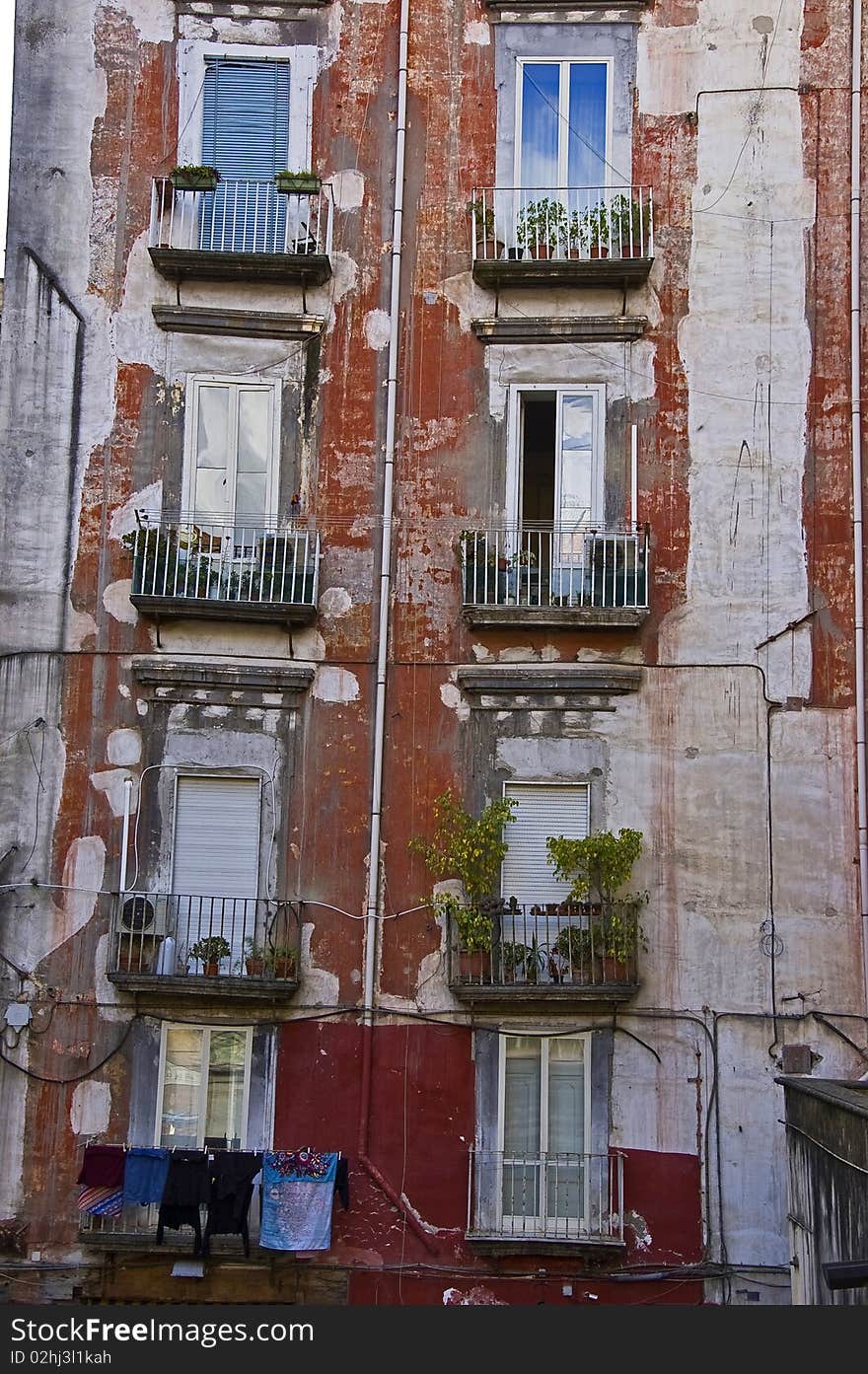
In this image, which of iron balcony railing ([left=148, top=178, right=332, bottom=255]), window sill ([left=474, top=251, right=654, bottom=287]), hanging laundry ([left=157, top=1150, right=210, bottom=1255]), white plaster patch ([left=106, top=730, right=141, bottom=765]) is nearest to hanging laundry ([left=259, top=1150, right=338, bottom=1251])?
hanging laundry ([left=157, top=1150, right=210, bottom=1255])

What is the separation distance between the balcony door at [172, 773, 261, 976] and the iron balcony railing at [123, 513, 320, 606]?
220 centimetres

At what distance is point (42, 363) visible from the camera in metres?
22.0

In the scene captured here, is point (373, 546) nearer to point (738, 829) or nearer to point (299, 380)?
point (299, 380)

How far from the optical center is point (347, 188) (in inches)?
886

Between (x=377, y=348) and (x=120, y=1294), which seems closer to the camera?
(x=120, y=1294)

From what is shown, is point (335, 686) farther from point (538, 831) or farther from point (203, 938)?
point (203, 938)

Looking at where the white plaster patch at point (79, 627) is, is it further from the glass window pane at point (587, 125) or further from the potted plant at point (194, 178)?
the glass window pane at point (587, 125)

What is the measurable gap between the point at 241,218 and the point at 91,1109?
1087cm

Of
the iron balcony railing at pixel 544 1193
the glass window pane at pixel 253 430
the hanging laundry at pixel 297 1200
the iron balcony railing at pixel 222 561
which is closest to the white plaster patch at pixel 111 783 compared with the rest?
the iron balcony railing at pixel 222 561

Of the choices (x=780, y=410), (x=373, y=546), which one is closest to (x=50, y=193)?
(x=373, y=546)

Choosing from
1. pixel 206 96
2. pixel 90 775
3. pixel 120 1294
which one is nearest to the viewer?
pixel 120 1294

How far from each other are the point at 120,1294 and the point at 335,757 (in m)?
6.45

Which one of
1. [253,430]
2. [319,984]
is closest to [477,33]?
[253,430]

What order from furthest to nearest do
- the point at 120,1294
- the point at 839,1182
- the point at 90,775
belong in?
the point at 90,775 < the point at 120,1294 < the point at 839,1182
